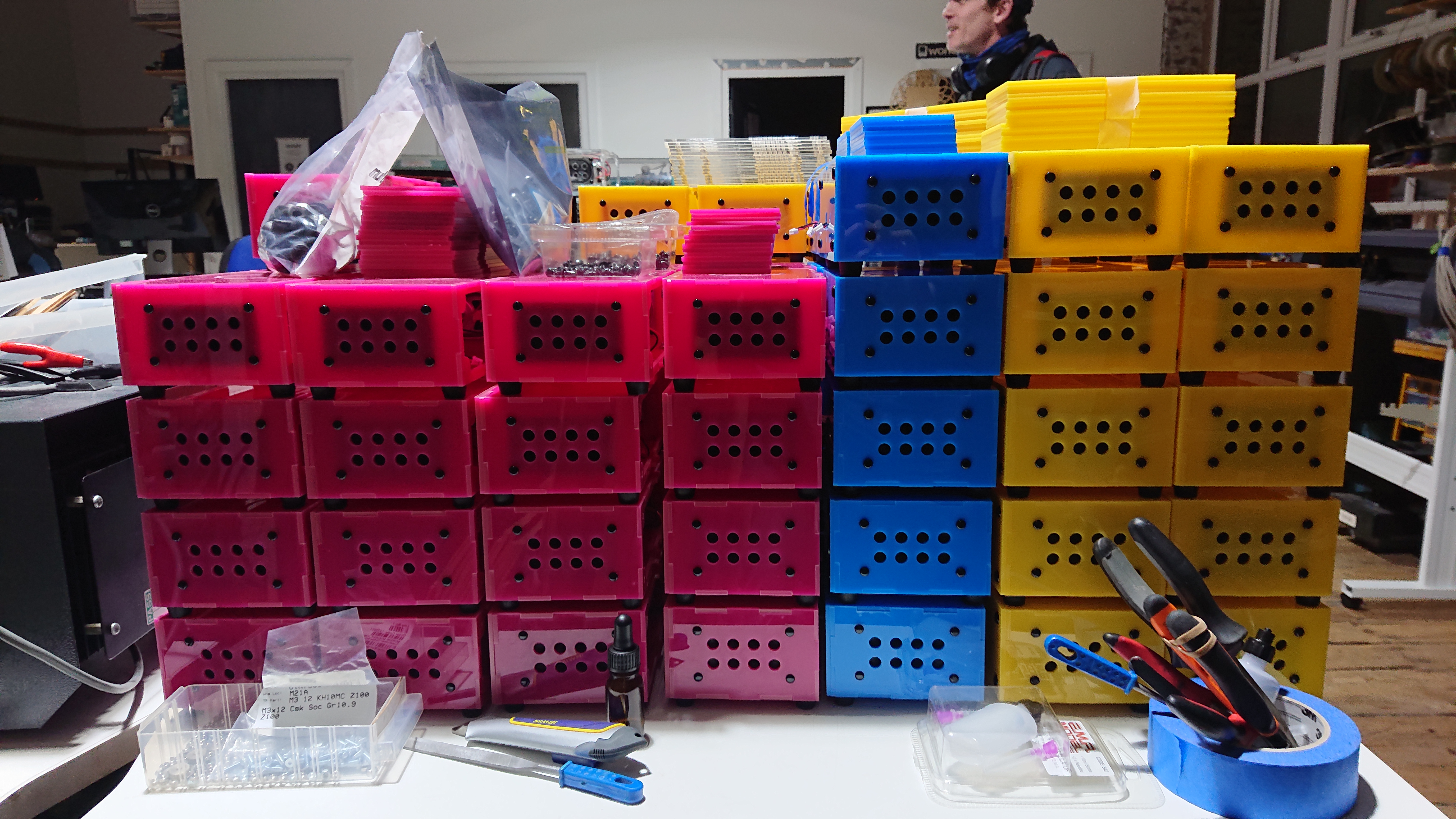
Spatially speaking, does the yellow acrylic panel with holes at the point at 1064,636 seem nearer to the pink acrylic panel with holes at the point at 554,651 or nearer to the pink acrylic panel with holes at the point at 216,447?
the pink acrylic panel with holes at the point at 554,651

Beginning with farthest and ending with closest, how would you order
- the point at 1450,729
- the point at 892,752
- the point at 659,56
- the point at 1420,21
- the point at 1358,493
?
the point at 659,56 < the point at 1358,493 < the point at 1420,21 < the point at 1450,729 < the point at 892,752

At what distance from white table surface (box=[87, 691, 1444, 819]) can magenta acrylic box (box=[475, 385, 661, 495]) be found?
1.07 ft

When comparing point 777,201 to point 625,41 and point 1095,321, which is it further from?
point 625,41

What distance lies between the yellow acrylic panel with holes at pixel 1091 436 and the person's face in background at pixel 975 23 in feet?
6.30

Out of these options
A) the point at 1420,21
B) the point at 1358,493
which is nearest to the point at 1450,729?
the point at 1358,493

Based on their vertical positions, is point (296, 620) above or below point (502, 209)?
below

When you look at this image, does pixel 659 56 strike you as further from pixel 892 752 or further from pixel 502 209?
pixel 892 752

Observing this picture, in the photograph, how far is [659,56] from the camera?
494 cm

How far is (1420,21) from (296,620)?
4.27 m

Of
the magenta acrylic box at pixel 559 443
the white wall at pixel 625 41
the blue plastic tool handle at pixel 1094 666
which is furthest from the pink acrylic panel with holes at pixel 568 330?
the white wall at pixel 625 41

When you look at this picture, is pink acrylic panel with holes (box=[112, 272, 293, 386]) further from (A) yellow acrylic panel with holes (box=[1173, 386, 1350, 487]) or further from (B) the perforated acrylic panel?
(A) yellow acrylic panel with holes (box=[1173, 386, 1350, 487])

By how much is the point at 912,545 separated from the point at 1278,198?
60 cm

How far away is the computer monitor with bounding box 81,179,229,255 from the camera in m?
A: 3.71

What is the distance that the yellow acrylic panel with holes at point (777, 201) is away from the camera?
5.80 feet
